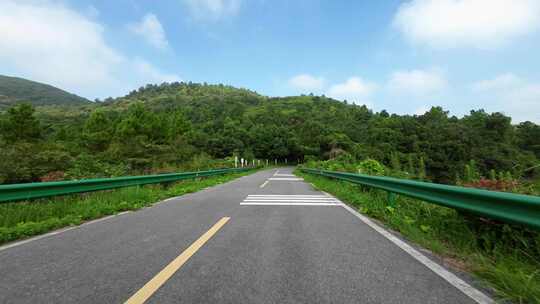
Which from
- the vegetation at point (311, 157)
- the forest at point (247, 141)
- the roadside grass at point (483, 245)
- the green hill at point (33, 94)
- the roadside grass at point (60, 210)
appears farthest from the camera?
the green hill at point (33, 94)

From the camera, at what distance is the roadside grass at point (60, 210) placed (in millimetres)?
4496

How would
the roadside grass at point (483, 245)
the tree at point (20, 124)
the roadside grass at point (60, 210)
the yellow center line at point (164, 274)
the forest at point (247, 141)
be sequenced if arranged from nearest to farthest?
1. the yellow center line at point (164, 274)
2. the roadside grass at point (483, 245)
3. the roadside grass at point (60, 210)
4. the forest at point (247, 141)
5. the tree at point (20, 124)

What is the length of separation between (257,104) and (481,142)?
105 metres

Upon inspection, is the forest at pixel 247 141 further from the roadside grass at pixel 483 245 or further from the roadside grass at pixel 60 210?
the roadside grass at pixel 60 210

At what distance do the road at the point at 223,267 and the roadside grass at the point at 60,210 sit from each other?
461 mm

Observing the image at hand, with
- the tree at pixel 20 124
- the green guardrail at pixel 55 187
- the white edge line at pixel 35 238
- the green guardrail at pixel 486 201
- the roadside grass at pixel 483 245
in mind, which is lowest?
the white edge line at pixel 35 238

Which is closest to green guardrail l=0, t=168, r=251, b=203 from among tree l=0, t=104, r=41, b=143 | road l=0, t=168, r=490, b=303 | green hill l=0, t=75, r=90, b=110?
road l=0, t=168, r=490, b=303

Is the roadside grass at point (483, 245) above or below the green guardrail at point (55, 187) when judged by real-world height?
below

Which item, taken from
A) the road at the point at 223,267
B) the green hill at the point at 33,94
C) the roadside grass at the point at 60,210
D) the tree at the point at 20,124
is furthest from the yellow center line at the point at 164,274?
the green hill at the point at 33,94

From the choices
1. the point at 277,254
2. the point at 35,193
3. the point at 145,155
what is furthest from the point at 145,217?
the point at 145,155

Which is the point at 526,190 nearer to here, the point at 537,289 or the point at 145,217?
the point at 537,289

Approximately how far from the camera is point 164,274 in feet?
8.95

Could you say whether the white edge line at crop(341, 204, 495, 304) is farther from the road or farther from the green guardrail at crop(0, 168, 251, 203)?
the green guardrail at crop(0, 168, 251, 203)

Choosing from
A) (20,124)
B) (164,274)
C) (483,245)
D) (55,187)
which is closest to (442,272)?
(483,245)
